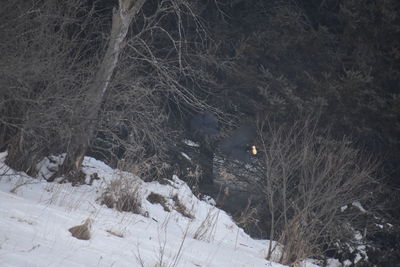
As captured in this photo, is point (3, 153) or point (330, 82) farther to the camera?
point (330, 82)

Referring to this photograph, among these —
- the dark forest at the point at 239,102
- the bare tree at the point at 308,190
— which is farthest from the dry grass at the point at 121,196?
the bare tree at the point at 308,190

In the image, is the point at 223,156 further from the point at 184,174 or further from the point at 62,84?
the point at 62,84

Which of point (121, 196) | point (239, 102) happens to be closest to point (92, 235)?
point (121, 196)

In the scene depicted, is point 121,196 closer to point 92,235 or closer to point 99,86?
point 99,86

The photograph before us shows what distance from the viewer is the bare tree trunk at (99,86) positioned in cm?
990

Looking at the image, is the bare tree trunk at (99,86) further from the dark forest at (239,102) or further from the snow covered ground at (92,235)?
the snow covered ground at (92,235)

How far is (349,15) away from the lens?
42.3 ft

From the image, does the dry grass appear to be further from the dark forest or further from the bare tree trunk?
the bare tree trunk

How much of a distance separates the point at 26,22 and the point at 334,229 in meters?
7.73

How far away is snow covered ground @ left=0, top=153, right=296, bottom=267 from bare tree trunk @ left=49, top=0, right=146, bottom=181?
0.62 metres

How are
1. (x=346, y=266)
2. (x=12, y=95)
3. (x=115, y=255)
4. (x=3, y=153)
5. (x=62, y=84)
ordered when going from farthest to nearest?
1. (x=346, y=266)
2. (x=3, y=153)
3. (x=62, y=84)
4. (x=12, y=95)
5. (x=115, y=255)

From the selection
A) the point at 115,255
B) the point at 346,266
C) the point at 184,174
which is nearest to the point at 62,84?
the point at 115,255

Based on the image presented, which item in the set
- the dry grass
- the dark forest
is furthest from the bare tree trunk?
the dry grass

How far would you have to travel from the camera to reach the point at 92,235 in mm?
5820
